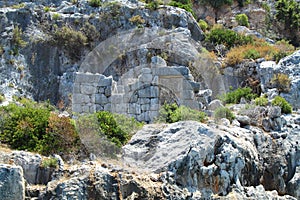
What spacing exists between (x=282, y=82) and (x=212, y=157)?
6.91 metres

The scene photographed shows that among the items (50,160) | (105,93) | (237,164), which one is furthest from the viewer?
(105,93)

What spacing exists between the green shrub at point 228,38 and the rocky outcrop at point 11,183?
1429cm

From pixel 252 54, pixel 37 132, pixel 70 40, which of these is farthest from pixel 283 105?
pixel 70 40

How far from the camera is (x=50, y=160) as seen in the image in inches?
497

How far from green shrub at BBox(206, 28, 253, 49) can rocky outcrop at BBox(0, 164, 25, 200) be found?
14289 millimetres

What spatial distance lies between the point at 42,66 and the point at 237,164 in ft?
33.2

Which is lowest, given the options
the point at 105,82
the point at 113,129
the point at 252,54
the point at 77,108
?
the point at 113,129

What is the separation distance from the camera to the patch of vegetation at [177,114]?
52.8ft

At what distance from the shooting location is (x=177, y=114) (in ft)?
54.0

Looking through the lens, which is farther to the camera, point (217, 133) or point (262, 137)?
point (262, 137)

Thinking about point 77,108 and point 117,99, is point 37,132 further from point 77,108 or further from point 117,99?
point 117,99

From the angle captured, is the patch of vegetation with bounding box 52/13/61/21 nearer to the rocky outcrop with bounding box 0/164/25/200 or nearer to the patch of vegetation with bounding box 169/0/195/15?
the patch of vegetation with bounding box 169/0/195/15

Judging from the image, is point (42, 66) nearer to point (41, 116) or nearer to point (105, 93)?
point (105, 93)

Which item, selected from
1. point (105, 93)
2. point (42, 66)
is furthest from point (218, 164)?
point (42, 66)
